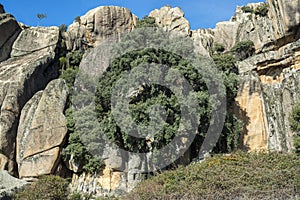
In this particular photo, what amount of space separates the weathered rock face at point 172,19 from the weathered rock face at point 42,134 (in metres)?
19.6

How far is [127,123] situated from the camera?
16766 millimetres

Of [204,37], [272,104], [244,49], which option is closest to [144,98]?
[272,104]

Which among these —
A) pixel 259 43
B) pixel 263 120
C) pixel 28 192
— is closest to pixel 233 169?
pixel 28 192

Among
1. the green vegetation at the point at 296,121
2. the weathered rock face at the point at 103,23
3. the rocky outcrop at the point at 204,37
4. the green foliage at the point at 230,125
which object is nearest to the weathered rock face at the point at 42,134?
the green foliage at the point at 230,125

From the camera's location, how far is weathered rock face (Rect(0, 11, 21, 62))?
984 inches

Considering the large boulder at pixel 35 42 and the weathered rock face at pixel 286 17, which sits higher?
the weathered rock face at pixel 286 17

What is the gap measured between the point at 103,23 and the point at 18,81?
1387cm

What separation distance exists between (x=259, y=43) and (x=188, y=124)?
15.6 m

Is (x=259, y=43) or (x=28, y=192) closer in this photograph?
Result: (x=28, y=192)

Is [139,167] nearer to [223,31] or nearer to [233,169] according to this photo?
[233,169]

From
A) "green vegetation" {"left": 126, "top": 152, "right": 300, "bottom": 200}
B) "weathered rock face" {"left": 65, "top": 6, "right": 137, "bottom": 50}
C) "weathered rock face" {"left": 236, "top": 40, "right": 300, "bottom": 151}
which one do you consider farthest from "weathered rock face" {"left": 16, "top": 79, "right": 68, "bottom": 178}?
"weathered rock face" {"left": 65, "top": 6, "right": 137, "bottom": 50}

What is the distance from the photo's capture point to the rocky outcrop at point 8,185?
15.2 meters

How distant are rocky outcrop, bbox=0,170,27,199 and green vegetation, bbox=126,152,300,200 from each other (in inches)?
231

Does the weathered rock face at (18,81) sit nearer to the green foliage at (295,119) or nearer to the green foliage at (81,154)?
the green foliage at (81,154)
